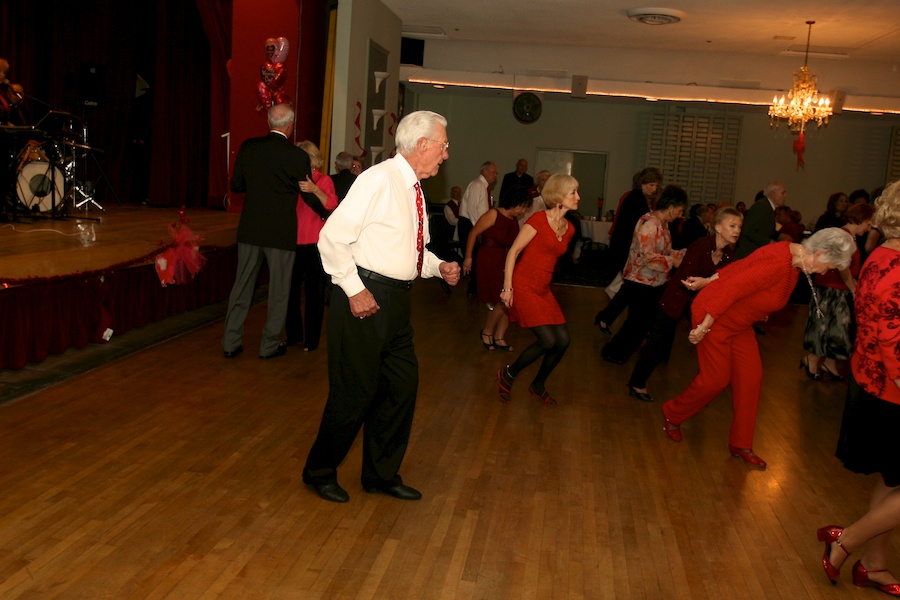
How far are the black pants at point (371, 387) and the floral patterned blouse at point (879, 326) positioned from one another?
1579 mm

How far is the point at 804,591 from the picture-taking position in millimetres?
2891

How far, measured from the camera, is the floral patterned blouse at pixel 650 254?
219 inches

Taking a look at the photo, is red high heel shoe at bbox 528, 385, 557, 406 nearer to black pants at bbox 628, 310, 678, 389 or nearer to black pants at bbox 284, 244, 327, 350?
black pants at bbox 628, 310, 678, 389

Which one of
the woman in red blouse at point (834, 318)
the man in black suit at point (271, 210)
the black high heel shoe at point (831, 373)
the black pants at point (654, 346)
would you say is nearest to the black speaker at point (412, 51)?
the man in black suit at point (271, 210)

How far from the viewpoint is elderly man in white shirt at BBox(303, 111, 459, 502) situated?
297 cm

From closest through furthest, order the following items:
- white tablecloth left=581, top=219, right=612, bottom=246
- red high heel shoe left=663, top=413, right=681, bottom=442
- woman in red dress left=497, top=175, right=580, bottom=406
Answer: red high heel shoe left=663, top=413, right=681, bottom=442 < woman in red dress left=497, top=175, right=580, bottom=406 < white tablecloth left=581, top=219, right=612, bottom=246

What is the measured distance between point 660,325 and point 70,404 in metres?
3.40

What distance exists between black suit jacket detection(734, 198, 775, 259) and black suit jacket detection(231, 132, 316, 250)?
370 centimetres

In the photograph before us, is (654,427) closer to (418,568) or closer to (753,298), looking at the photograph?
(753,298)

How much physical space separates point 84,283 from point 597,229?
1013 centimetres

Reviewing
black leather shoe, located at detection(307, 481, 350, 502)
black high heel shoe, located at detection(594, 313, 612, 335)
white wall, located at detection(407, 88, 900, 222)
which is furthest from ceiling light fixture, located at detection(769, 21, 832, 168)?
black leather shoe, located at detection(307, 481, 350, 502)

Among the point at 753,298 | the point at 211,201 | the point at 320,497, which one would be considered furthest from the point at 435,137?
the point at 211,201

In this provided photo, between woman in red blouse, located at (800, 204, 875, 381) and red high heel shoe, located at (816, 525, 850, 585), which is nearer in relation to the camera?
red high heel shoe, located at (816, 525, 850, 585)

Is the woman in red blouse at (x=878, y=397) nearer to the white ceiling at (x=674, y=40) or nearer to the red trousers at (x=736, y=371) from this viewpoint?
the red trousers at (x=736, y=371)
